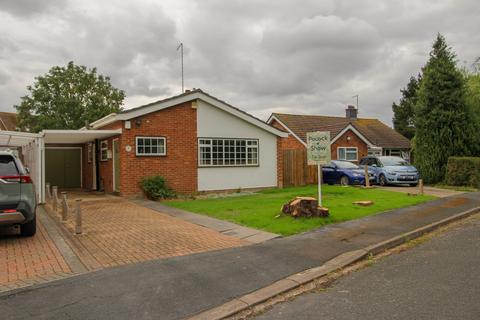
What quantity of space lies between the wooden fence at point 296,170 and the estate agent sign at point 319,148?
955 centimetres

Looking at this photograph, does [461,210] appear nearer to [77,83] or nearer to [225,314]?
[225,314]

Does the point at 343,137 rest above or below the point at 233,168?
above

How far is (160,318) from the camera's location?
4512 mm

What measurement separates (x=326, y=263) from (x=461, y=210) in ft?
25.9

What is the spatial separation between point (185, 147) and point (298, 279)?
39.0ft

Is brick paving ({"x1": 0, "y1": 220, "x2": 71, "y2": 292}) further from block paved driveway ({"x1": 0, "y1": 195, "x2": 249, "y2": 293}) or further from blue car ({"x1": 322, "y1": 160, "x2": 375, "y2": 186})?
blue car ({"x1": 322, "y1": 160, "x2": 375, "y2": 186})

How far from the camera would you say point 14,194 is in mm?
7859

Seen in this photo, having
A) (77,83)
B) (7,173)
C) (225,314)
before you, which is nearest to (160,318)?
(225,314)

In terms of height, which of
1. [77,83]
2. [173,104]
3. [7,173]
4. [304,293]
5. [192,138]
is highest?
[77,83]

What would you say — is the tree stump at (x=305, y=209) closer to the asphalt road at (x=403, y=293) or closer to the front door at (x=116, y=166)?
the asphalt road at (x=403, y=293)

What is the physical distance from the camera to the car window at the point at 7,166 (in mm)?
7922

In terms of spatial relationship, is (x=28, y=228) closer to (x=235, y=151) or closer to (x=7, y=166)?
(x=7, y=166)

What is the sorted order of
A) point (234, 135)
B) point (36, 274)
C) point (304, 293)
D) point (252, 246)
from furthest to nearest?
1. point (234, 135)
2. point (252, 246)
3. point (36, 274)
4. point (304, 293)

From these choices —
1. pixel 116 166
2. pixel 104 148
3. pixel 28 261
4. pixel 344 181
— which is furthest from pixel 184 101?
pixel 28 261
